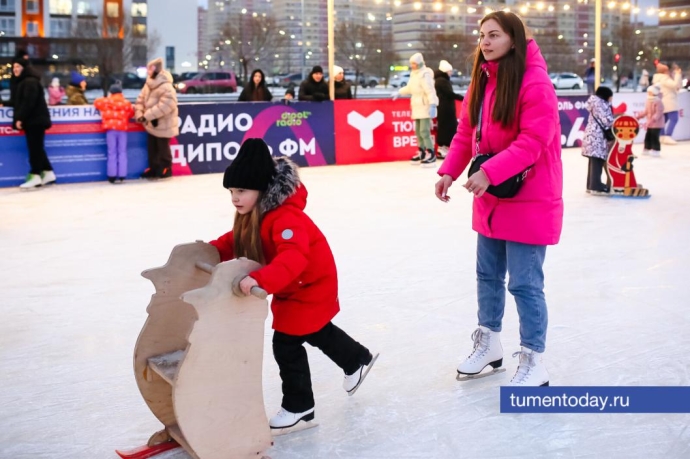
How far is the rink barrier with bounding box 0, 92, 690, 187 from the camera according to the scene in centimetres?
910

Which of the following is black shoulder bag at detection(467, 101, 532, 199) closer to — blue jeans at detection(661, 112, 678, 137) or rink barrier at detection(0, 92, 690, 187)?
rink barrier at detection(0, 92, 690, 187)

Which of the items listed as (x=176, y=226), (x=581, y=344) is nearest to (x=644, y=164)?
(x=176, y=226)

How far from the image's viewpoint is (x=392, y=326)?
3.90 metres

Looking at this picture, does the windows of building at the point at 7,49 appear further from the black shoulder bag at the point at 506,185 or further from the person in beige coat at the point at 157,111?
the black shoulder bag at the point at 506,185

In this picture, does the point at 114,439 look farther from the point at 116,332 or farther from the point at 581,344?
the point at 581,344

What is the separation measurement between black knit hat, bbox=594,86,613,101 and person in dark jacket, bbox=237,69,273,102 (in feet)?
14.9

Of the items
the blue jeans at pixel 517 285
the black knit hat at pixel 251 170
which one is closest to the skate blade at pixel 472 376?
the blue jeans at pixel 517 285

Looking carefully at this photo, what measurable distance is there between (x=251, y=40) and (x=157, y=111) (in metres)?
4.27

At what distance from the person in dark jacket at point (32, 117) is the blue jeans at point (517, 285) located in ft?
21.7

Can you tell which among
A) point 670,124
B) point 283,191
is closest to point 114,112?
point 283,191

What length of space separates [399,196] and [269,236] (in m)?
5.72

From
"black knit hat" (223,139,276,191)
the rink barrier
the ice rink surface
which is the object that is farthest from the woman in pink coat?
the rink barrier

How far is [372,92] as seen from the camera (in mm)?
13273

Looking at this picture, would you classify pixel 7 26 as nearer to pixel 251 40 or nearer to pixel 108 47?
pixel 108 47
